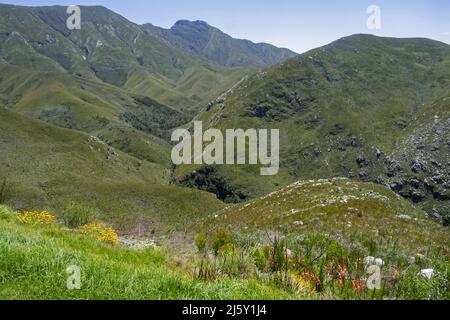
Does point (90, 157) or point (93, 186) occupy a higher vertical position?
point (90, 157)

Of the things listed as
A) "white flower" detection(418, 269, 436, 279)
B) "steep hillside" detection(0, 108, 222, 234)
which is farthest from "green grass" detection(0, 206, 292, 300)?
"steep hillside" detection(0, 108, 222, 234)

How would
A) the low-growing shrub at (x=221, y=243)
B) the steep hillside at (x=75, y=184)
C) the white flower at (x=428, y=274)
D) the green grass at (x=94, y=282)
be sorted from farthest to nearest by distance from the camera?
the steep hillside at (x=75, y=184) → the low-growing shrub at (x=221, y=243) → the white flower at (x=428, y=274) → the green grass at (x=94, y=282)

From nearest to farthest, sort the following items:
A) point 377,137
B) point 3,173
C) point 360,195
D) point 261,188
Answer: point 360,195 < point 3,173 < point 261,188 < point 377,137

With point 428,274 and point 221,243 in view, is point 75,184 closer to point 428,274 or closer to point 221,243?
point 221,243

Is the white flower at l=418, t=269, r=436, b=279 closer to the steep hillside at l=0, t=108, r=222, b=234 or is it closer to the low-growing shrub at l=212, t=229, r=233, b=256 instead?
the low-growing shrub at l=212, t=229, r=233, b=256

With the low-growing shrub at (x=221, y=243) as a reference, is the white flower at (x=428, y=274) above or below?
below

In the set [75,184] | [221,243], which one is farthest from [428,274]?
[75,184]

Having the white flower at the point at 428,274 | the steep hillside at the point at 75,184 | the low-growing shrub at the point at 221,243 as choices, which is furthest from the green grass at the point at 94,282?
the steep hillside at the point at 75,184

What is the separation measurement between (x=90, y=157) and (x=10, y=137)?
88.2ft

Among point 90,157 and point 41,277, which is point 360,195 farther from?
point 90,157

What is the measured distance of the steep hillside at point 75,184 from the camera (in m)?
99.1

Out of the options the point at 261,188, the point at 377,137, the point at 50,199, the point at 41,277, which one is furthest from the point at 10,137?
the point at 41,277

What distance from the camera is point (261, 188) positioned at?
608 feet

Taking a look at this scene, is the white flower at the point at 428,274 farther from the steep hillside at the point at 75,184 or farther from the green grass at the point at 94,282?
the steep hillside at the point at 75,184
